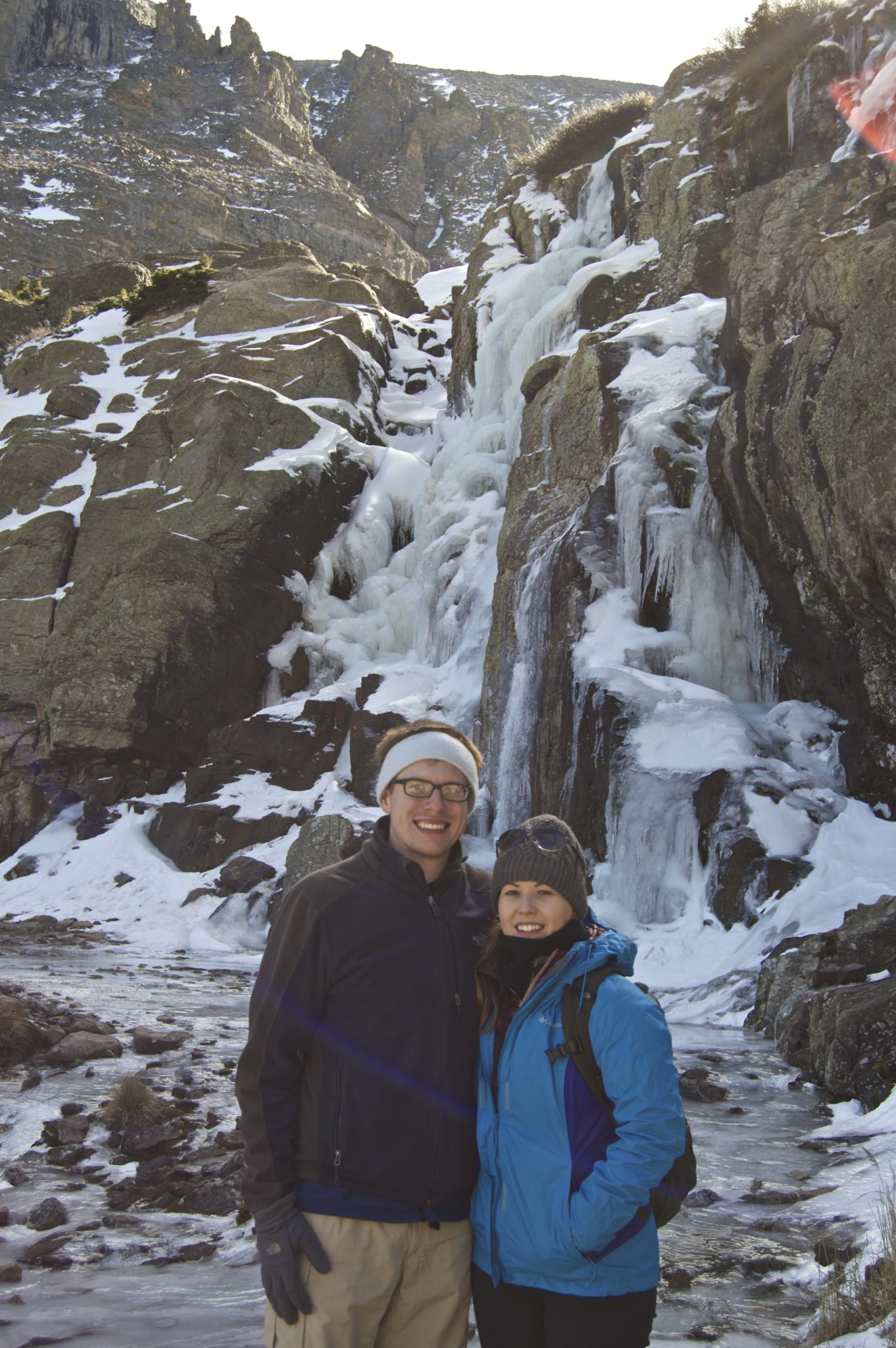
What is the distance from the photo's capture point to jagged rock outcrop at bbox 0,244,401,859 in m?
25.6

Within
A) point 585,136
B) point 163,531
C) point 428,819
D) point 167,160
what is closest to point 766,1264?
point 428,819

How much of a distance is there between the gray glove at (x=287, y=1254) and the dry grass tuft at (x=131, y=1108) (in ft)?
14.3

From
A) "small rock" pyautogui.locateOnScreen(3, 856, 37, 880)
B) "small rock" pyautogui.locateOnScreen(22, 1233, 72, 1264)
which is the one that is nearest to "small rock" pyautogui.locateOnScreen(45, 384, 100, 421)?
"small rock" pyautogui.locateOnScreen(3, 856, 37, 880)

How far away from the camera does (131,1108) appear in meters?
6.52

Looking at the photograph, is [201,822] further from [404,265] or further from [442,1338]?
[404,265]

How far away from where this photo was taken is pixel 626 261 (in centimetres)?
2312

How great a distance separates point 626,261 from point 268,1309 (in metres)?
23.5

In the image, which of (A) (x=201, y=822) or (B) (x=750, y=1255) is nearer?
(B) (x=750, y=1255)

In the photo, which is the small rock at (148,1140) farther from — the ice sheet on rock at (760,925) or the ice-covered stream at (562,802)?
the ice sheet on rock at (760,925)

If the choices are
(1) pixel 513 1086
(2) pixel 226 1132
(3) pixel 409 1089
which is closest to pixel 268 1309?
(3) pixel 409 1089

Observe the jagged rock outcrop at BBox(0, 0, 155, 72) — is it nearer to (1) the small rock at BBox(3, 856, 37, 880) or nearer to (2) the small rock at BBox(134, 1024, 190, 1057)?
(1) the small rock at BBox(3, 856, 37, 880)

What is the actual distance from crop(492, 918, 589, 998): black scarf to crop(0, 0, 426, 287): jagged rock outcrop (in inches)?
1987

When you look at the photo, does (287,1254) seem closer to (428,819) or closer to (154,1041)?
(428,819)

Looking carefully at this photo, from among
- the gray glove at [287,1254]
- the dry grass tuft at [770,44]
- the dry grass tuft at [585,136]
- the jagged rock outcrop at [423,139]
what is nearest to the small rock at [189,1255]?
the gray glove at [287,1254]
